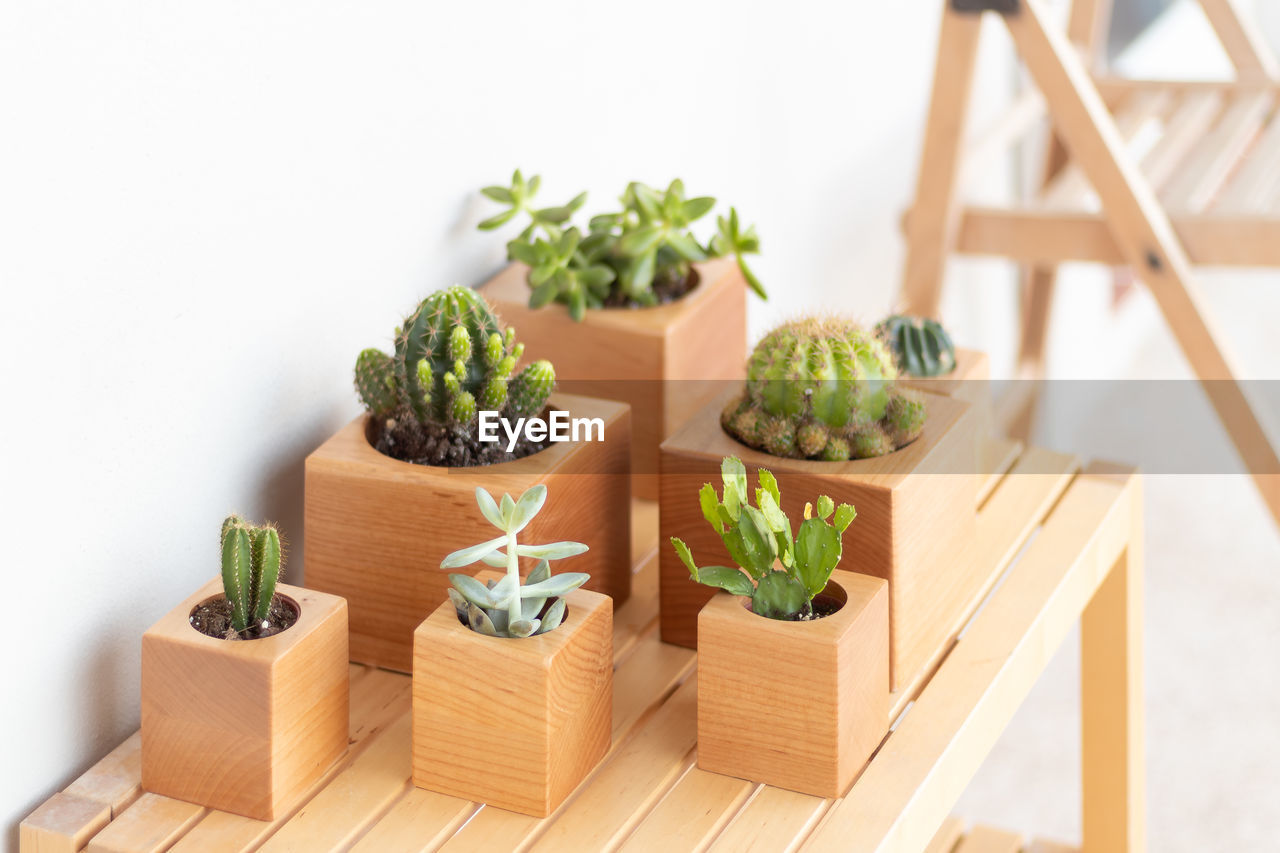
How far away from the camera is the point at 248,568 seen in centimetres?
98

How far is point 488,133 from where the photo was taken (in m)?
1.47

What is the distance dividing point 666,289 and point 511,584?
0.58 metres

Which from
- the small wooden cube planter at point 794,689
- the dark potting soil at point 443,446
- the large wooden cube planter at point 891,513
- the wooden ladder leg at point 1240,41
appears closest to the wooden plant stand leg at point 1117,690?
the large wooden cube planter at point 891,513

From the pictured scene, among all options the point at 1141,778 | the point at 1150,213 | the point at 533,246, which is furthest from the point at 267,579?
the point at 1150,213

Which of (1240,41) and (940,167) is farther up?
(1240,41)

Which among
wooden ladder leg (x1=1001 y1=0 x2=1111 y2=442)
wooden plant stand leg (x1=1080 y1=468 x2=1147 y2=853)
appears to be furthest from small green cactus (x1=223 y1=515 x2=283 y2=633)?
wooden ladder leg (x1=1001 y1=0 x2=1111 y2=442)

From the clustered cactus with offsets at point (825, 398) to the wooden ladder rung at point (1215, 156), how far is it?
0.98 m

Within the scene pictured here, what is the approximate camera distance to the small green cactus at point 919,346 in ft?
4.65

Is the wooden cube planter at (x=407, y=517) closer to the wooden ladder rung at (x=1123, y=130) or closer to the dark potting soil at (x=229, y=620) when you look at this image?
the dark potting soil at (x=229, y=620)

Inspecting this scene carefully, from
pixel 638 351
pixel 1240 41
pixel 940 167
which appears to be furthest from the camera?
pixel 1240 41

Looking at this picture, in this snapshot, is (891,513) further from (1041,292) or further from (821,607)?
(1041,292)

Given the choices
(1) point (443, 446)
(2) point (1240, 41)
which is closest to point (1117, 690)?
(1) point (443, 446)

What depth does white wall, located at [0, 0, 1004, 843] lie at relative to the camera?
3.21ft

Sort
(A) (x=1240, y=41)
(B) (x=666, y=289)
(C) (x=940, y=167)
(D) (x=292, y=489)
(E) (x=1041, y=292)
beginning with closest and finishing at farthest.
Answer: (D) (x=292, y=489) < (B) (x=666, y=289) < (C) (x=940, y=167) < (A) (x=1240, y=41) < (E) (x=1041, y=292)
